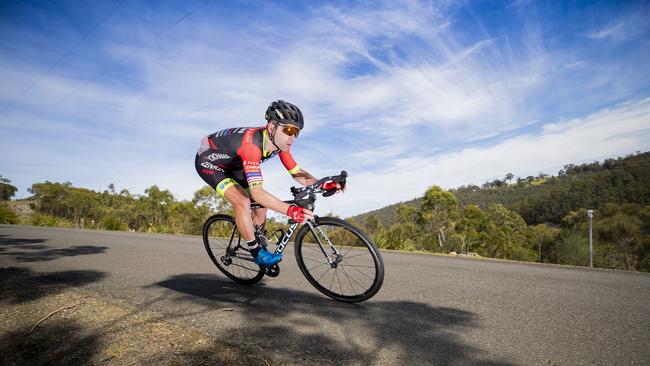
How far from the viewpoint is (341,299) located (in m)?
3.47

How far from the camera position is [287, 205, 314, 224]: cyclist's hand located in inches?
129

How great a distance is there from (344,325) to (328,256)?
109cm

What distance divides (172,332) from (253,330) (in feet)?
1.93

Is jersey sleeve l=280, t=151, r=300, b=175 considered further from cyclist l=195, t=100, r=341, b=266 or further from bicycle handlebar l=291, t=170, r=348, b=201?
bicycle handlebar l=291, t=170, r=348, b=201

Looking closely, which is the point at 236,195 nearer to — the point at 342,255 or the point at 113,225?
the point at 342,255

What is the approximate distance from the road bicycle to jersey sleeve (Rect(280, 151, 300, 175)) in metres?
0.53

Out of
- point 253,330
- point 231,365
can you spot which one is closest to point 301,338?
point 253,330

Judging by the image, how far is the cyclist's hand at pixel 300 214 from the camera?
10.8ft

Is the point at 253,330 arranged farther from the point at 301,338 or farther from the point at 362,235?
the point at 362,235

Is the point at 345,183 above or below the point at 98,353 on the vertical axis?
above

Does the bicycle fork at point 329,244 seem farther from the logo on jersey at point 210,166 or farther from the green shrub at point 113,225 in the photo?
the green shrub at point 113,225

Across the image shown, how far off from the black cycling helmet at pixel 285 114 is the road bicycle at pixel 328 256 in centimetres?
72

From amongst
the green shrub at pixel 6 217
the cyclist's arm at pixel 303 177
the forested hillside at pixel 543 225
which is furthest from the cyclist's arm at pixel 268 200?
the green shrub at pixel 6 217


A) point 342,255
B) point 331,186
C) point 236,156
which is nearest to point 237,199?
point 236,156
